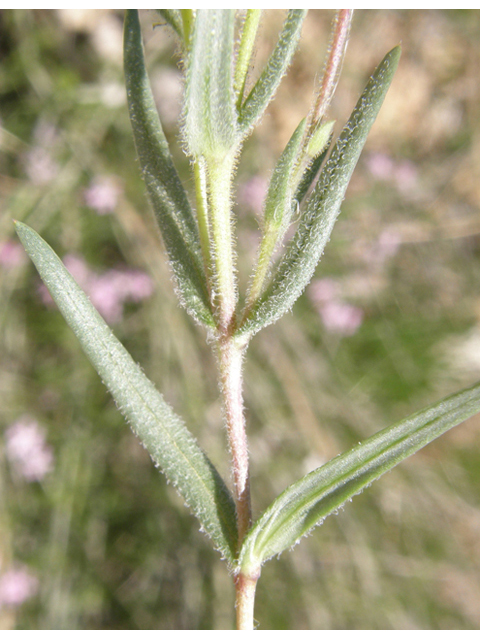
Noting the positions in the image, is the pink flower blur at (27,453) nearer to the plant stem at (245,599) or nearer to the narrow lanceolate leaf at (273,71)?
the plant stem at (245,599)

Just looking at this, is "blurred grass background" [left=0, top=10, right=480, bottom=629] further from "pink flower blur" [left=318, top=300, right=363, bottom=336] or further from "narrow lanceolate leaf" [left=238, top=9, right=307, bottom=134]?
"narrow lanceolate leaf" [left=238, top=9, right=307, bottom=134]

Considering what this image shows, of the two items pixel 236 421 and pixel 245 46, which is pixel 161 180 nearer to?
pixel 245 46

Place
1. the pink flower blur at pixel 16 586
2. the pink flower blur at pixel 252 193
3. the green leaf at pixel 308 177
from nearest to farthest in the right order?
the green leaf at pixel 308 177
the pink flower blur at pixel 16 586
the pink flower blur at pixel 252 193

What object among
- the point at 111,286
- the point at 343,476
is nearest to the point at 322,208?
the point at 343,476

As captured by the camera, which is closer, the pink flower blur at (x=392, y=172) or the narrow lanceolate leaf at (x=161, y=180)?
the narrow lanceolate leaf at (x=161, y=180)

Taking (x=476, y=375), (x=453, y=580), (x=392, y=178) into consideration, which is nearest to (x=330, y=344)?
(x=476, y=375)

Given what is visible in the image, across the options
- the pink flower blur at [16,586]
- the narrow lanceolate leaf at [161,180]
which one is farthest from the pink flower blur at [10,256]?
the narrow lanceolate leaf at [161,180]
